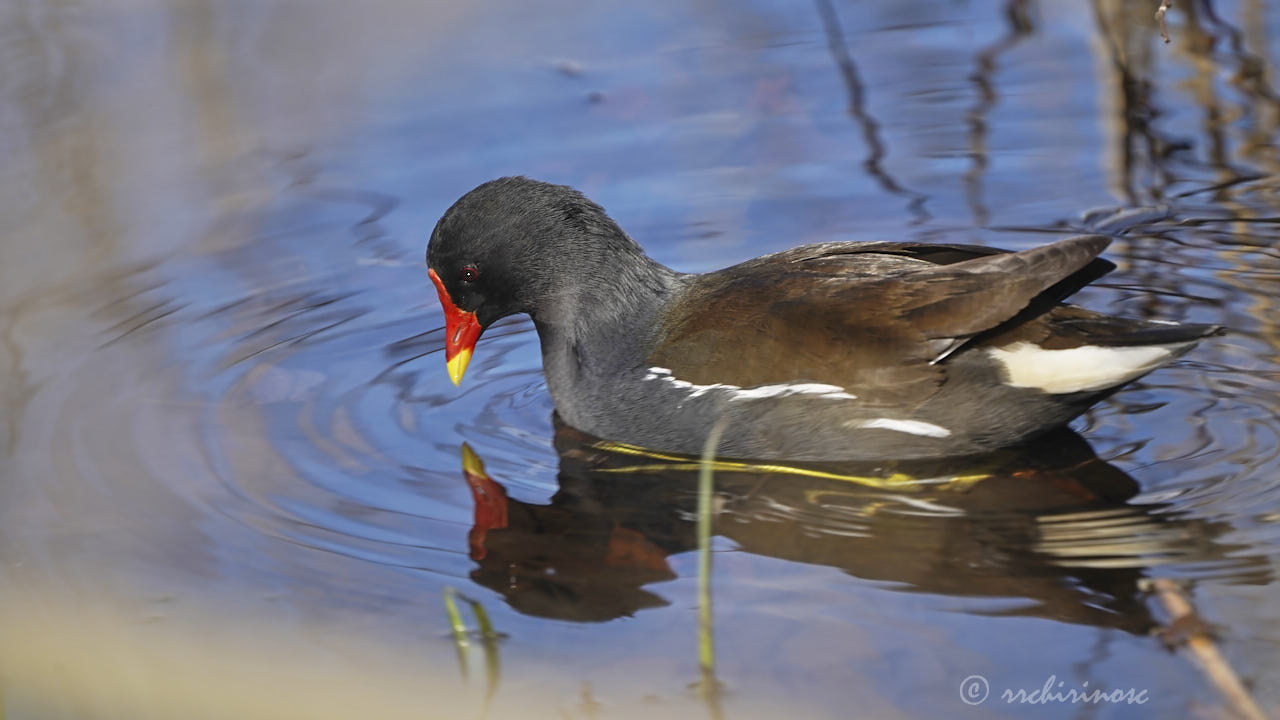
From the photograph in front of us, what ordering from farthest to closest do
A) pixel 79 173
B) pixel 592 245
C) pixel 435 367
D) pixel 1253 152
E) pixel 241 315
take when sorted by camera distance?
pixel 79 173, pixel 1253 152, pixel 241 315, pixel 435 367, pixel 592 245

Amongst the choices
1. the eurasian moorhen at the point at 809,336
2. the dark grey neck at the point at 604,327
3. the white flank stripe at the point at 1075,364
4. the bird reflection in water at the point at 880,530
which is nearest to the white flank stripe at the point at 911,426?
the eurasian moorhen at the point at 809,336

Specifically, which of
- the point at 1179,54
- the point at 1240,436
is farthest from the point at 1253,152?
the point at 1240,436

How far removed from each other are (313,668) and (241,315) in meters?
2.23

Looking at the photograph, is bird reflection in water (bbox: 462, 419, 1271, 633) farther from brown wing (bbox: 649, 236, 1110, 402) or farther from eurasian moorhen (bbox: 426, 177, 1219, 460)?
brown wing (bbox: 649, 236, 1110, 402)

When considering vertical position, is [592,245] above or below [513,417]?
above

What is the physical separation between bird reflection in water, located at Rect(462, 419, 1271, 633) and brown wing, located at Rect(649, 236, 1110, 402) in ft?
0.97

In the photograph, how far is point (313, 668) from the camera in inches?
140

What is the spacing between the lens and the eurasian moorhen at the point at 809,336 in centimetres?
412

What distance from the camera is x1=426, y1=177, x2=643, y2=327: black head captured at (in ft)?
15.5

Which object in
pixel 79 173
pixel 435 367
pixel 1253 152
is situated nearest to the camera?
pixel 435 367

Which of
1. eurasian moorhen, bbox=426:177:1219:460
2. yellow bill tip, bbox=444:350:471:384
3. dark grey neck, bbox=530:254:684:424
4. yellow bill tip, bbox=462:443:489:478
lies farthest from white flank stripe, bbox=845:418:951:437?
yellow bill tip, bbox=444:350:471:384

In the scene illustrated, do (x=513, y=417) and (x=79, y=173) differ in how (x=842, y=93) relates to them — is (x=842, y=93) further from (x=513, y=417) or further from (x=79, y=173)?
(x=79, y=173)

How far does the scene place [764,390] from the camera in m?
4.31
